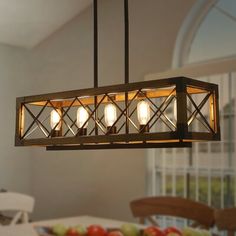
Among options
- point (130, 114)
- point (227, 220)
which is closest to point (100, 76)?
point (227, 220)

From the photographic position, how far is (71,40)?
159 inches

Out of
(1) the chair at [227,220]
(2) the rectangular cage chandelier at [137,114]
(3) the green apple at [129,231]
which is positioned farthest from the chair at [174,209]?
(2) the rectangular cage chandelier at [137,114]

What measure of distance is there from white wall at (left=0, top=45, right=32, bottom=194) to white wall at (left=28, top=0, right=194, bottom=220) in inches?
3.9

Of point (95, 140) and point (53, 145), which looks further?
point (53, 145)

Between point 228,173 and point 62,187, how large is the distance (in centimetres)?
161

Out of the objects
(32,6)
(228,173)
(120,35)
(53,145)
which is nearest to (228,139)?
(228,173)

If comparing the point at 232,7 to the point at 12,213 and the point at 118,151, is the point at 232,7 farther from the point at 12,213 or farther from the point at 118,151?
the point at 12,213

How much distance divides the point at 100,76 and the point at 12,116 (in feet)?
2.91

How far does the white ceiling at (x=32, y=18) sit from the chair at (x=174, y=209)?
1.72 meters

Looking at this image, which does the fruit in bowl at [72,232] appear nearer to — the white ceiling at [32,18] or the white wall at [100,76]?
the white wall at [100,76]

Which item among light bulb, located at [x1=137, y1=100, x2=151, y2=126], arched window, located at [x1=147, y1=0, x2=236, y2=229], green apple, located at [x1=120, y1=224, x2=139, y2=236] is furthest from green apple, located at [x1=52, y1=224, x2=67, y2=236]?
arched window, located at [x1=147, y1=0, x2=236, y2=229]

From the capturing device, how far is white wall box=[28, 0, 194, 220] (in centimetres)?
352

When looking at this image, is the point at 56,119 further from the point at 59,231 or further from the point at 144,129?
the point at 59,231

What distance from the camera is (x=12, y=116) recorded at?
4.03m
